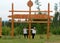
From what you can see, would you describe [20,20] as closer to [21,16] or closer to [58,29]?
[21,16]

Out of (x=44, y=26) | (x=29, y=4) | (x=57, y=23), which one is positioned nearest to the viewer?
(x=29, y=4)

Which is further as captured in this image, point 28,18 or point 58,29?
point 58,29

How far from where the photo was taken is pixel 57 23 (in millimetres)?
49375

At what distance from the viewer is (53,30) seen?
4134 cm

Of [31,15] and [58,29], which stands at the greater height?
[31,15]

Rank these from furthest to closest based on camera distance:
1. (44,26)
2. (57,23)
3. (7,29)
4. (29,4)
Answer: (57,23), (44,26), (7,29), (29,4)

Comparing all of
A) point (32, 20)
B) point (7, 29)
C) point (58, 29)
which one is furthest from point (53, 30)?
point (32, 20)

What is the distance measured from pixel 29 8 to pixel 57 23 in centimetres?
2293

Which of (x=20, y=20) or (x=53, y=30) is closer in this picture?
(x=20, y=20)

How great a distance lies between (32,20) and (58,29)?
45.9 ft

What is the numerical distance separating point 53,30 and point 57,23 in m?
8.17

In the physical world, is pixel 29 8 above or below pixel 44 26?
Answer: above

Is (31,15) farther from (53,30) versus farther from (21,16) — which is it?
(53,30)

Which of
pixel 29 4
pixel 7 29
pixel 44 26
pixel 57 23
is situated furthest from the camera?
pixel 57 23
